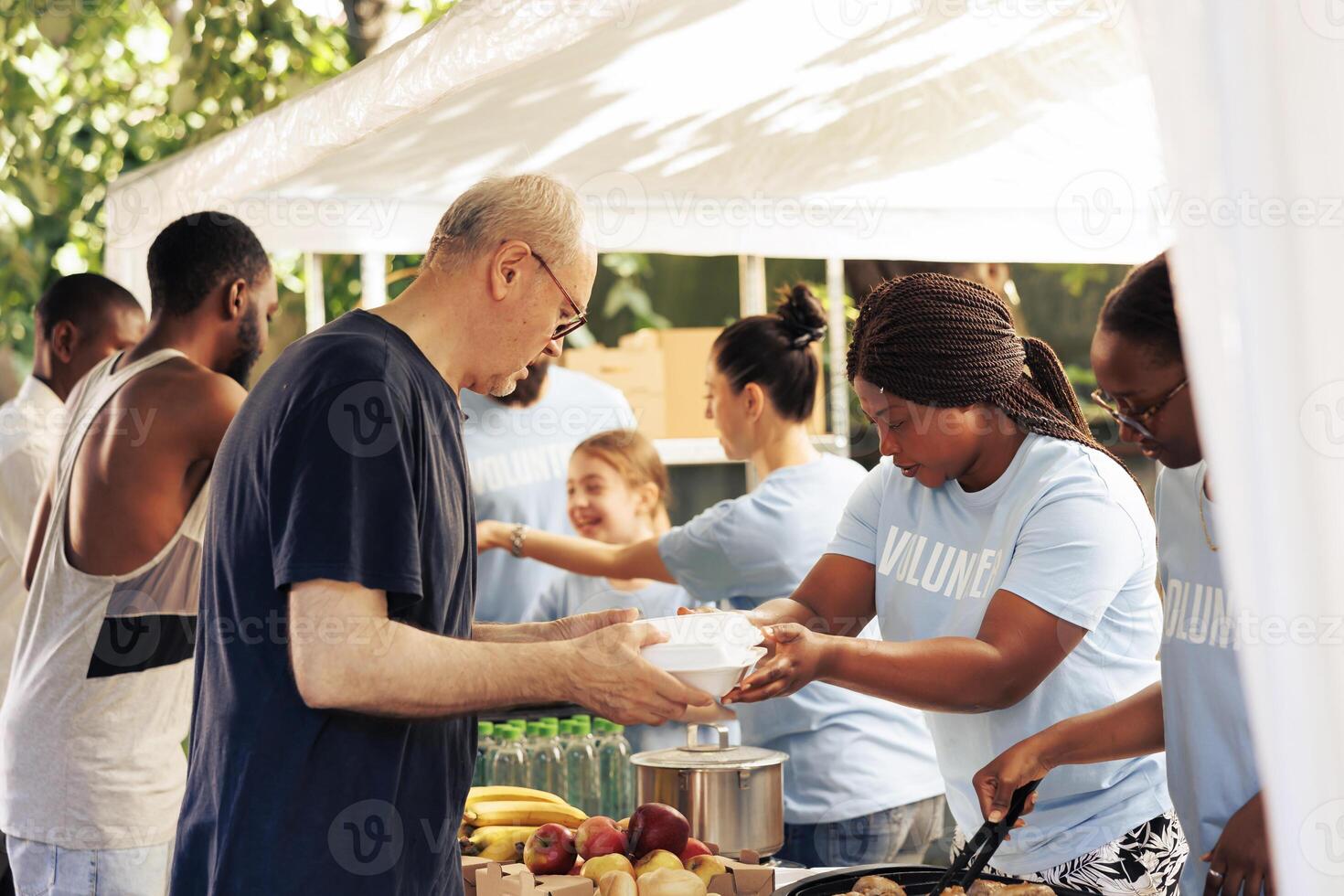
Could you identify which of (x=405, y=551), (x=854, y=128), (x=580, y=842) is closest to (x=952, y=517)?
(x=580, y=842)

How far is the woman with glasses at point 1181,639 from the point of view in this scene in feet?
5.67

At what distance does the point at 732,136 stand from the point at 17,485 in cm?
209

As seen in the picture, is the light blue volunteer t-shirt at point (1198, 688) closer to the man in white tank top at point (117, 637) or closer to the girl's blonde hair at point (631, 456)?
the man in white tank top at point (117, 637)

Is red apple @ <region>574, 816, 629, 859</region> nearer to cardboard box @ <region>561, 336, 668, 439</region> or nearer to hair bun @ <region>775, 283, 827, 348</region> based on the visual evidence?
hair bun @ <region>775, 283, 827, 348</region>

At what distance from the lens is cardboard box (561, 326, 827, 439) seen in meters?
4.96

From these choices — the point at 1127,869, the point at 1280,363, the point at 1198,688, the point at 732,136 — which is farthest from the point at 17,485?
the point at 1280,363

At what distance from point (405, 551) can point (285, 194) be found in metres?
2.64

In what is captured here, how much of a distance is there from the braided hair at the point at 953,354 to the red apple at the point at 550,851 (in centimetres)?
88

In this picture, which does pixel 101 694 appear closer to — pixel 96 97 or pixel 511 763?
pixel 511 763

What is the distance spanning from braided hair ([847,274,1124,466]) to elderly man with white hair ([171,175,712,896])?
0.72 m

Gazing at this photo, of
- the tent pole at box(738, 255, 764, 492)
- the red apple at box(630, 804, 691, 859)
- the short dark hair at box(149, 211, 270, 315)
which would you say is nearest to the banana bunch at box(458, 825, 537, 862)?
the red apple at box(630, 804, 691, 859)

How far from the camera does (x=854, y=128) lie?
3.57 meters

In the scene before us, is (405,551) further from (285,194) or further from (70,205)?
(70,205)

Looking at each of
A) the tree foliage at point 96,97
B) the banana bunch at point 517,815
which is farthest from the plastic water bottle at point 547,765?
the tree foliage at point 96,97
